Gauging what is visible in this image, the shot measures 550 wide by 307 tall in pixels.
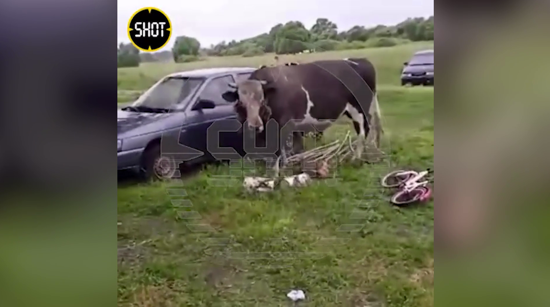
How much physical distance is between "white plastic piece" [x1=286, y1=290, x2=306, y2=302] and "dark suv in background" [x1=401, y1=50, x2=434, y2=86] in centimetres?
65

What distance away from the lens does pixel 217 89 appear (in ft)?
4.70

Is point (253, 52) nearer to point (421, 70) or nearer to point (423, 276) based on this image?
point (421, 70)

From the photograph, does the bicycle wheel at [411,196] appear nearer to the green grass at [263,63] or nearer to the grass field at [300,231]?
the grass field at [300,231]

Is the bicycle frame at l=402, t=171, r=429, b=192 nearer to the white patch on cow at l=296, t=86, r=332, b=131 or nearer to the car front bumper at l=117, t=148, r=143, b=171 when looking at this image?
the white patch on cow at l=296, t=86, r=332, b=131

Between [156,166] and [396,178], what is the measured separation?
67 centimetres

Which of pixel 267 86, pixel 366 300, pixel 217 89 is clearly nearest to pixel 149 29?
pixel 217 89

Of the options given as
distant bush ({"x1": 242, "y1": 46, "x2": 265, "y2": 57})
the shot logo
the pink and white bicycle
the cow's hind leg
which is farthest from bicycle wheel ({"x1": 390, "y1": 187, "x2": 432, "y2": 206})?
the shot logo

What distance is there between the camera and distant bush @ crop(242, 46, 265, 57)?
4.65 ft

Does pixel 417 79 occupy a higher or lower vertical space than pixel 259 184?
higher

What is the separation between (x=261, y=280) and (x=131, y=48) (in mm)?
739

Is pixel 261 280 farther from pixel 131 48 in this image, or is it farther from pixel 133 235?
pixel 131 48
